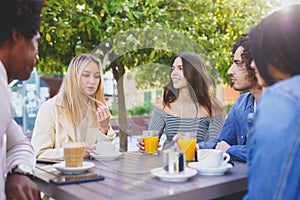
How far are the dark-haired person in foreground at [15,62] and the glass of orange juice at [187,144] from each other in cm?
64

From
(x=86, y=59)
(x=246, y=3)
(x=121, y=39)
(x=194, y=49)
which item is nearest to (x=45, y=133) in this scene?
(x=86, y=59)

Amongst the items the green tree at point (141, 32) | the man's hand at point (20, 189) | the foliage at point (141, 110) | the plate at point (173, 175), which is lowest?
the man's hand at point (20, 189)

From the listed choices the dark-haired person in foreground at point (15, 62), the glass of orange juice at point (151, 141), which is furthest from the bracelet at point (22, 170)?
the glass of orange juice at point (151, 141)

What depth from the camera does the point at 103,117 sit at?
1753 mm

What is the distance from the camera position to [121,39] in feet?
5.77

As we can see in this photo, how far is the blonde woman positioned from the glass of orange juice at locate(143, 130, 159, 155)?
0.57 ft

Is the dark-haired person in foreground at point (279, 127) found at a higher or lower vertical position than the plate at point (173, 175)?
higher

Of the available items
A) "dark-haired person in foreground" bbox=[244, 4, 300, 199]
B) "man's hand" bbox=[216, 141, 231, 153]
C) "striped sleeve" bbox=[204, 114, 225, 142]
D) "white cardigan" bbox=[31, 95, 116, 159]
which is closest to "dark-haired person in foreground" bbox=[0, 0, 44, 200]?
"white cardigan" bbox=[31, 95, 116, 159]

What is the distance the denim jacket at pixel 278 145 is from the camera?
79cm

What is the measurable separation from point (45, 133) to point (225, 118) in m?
1.07

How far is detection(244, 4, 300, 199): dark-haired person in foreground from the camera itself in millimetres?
794

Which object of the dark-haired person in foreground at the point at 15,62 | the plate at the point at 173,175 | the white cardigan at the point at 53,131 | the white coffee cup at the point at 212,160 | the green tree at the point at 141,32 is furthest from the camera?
the white cardigan at the point at 53,131

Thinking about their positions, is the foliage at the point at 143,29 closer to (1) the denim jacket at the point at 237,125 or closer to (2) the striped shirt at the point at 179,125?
(2) the striped shirt at the point at 179,125

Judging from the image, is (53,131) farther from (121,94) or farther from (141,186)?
(141,186)
